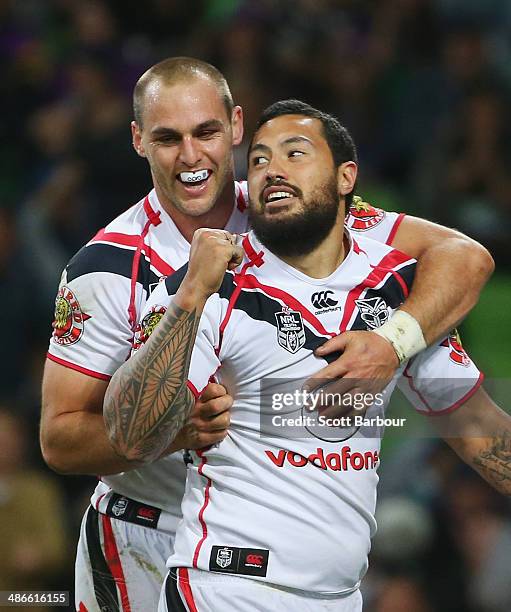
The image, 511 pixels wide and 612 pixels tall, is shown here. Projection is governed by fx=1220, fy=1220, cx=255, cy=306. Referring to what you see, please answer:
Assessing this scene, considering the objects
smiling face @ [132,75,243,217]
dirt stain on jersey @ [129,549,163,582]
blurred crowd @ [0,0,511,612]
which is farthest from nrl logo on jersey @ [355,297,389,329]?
blurred crowd @ [0,0,511,612]

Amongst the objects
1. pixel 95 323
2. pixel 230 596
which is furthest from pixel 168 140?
pixel 230 596

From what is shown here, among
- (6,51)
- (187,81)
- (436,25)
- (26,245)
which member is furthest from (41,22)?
(187,81)

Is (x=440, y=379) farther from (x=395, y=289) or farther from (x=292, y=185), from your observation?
(x=292, y=185)

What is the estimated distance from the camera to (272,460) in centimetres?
318

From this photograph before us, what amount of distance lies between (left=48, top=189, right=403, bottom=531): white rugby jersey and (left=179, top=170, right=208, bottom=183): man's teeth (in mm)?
182

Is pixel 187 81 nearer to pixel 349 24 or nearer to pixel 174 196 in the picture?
pixel 174 196

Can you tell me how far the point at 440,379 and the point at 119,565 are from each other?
130 cm

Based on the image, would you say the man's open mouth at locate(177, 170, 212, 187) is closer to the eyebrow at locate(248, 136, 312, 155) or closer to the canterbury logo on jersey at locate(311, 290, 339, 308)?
the eyebrow at locate(248, 136, 312, 155)

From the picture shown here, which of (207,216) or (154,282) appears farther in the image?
(207,216)

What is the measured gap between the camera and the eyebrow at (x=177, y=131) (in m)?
3.81

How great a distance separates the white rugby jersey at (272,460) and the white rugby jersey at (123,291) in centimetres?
47

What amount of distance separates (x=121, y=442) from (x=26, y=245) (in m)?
4.14

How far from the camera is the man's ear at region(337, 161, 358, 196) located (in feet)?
11.5

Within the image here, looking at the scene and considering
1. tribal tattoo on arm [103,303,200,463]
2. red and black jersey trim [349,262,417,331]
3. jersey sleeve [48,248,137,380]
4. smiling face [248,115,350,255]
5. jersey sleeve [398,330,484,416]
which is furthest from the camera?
jersey sleeve [48,248,137,380]
